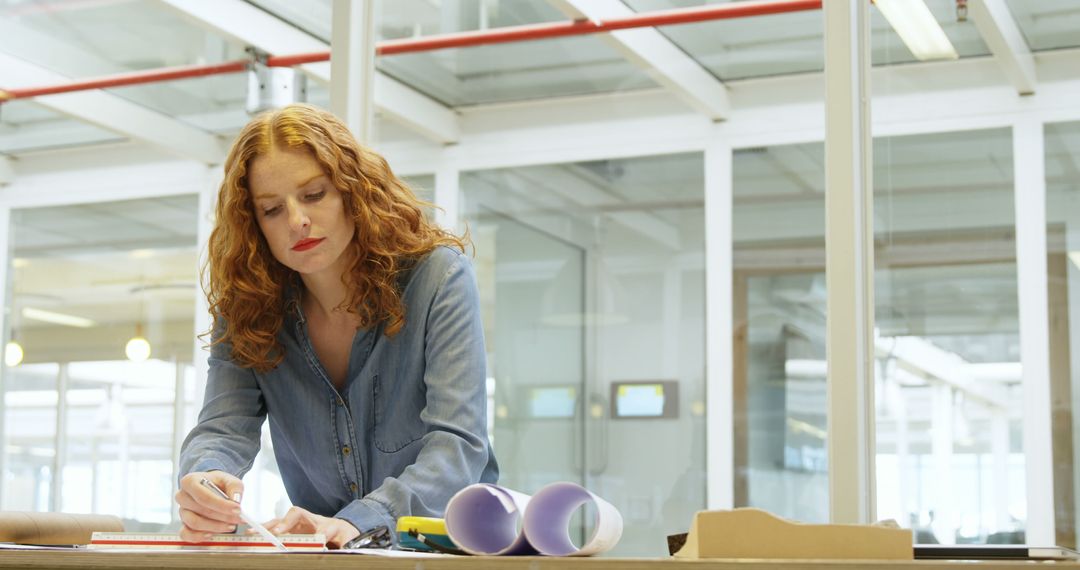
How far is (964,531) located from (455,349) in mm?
2131

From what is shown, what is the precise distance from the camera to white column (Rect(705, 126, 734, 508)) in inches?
156

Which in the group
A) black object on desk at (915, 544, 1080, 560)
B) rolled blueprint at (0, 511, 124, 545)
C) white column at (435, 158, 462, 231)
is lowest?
rolled blueprint at (0, 511, 124, 545)

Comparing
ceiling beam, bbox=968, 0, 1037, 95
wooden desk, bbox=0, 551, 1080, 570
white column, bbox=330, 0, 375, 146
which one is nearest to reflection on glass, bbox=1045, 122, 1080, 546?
ceiling beam, bbox=968, 0, 1037, 95

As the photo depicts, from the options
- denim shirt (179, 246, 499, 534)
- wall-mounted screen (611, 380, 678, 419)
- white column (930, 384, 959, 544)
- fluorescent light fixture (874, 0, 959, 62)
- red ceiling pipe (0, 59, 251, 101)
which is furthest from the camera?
red ceiling pipe (0, 59, 251, 101)

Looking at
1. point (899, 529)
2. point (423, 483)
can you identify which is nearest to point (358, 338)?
point (423, 483)

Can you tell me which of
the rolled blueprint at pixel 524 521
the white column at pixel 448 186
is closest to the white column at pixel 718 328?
the white column at pixel 448 186

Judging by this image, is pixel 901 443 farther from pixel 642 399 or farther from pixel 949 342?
pixel 642 399

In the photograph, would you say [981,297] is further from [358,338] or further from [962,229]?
[358,338]

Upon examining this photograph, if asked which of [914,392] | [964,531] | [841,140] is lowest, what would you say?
[964,531]

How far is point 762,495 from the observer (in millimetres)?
3900

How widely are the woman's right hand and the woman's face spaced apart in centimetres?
33

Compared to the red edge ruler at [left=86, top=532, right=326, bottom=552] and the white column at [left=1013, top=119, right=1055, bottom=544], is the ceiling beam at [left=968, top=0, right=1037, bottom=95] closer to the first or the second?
the white column at [left=1013, top=119, right=1055, bottom=544]

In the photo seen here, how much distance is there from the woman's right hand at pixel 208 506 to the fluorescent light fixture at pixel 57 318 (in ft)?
11.6

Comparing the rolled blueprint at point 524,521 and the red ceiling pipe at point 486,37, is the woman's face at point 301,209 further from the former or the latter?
the red ceiling pipe at point 486,37
